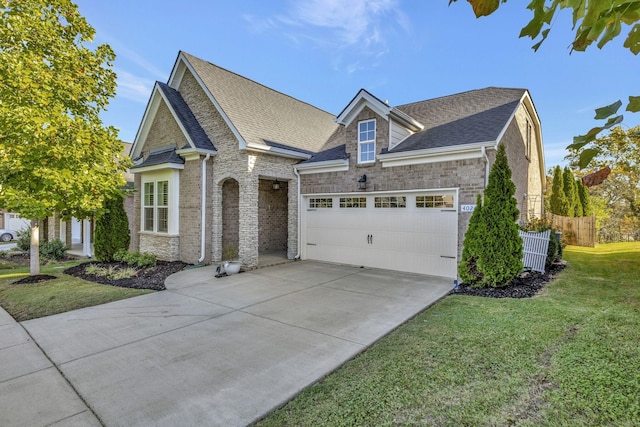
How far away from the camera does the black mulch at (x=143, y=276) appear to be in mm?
8766

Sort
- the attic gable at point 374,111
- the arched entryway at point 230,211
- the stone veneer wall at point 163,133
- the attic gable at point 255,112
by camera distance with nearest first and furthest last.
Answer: the attic gable at point 374,111, the attic gable at point 255,112, the stone veneer wall at point 163,133, the arched entryway at point 230,211

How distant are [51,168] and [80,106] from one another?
2325 millimetres

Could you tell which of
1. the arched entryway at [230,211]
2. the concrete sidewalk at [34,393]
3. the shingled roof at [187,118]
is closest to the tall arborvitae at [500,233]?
the concrete sidewalk at [34,393]

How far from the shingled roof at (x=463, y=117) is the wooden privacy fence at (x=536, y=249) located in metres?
3.38

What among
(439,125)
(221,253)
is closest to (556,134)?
(439,125)

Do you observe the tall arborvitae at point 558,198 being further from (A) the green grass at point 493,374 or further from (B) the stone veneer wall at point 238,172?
(B) the stone veneer wall at point 238,172

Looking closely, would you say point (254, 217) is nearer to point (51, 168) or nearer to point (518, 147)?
point (51, 168)

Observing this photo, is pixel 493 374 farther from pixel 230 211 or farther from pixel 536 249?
pixel 230 211

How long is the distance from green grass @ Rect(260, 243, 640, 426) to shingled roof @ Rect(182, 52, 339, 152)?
26.5 feet

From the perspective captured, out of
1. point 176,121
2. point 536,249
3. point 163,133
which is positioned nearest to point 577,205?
point 536,249

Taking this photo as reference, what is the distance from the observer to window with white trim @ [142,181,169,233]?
1231cm

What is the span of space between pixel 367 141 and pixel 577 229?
14.2 meters

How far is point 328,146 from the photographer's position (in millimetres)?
13359

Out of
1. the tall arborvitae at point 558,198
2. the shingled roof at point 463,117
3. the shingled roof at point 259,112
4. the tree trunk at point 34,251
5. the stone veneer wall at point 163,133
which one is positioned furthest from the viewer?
the tall arborvitae at point 558,198
